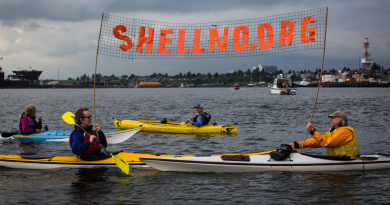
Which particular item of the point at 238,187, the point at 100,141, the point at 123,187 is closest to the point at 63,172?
the point at 100,141

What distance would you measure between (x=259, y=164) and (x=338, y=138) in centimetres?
201

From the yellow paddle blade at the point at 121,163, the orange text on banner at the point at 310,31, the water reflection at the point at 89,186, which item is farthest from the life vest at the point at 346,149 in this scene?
the water reflection at the point at 89,186

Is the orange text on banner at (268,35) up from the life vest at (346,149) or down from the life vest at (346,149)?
up

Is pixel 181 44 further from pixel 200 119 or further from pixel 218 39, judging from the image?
pixel 200 119

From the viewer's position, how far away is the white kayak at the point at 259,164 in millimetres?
7945

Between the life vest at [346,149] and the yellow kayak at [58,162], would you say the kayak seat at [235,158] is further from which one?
the life vest at [346,149]

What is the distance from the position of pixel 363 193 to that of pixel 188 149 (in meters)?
6.52

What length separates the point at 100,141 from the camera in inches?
322

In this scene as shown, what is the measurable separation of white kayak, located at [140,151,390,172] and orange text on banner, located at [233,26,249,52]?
433 centimetres

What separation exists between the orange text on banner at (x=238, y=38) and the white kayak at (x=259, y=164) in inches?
170

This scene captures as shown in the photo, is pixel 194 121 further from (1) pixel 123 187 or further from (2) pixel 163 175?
(1) pixel 123 187

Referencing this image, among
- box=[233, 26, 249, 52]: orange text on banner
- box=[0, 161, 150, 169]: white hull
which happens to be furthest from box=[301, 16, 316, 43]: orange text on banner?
box=[0, 161, 150, 169]: white hull

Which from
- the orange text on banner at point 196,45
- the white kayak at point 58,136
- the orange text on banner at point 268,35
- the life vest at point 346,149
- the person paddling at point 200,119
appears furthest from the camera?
the person paddling at point 200,119

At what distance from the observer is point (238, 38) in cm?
1110
